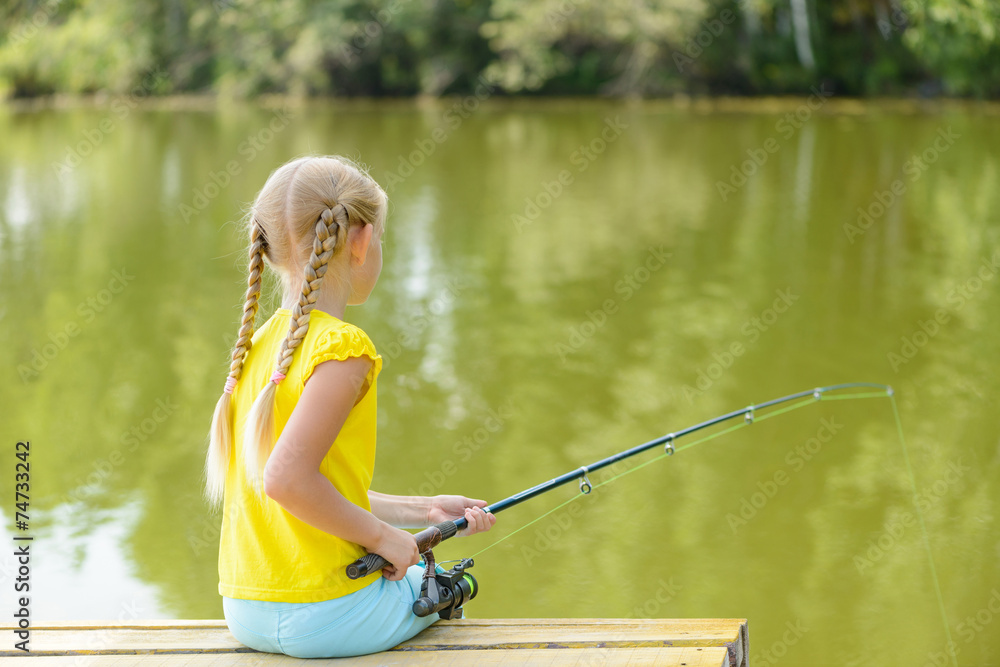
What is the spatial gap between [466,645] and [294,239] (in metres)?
0.75

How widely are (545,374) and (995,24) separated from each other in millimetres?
18206

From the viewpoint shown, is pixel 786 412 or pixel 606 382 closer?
pixel 786 412

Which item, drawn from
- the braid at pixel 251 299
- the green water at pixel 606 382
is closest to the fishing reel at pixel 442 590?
the braid at pixel 251 299

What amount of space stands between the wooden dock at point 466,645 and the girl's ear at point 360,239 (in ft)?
2.21

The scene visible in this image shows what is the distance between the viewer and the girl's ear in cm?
179

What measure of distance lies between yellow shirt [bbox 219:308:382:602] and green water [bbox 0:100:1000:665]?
154 centimetres

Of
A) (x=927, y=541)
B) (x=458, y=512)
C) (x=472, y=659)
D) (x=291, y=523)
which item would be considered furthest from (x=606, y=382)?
(x=291, y=523)

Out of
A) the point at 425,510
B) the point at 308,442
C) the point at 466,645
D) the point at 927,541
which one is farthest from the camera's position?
the point at 927,541

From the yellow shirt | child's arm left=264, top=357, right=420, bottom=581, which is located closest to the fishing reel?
the yellow shirt

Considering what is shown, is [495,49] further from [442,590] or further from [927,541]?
[442,590]

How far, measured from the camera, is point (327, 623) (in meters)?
1.78

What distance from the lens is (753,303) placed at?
678cm

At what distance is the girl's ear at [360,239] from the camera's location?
1786mm

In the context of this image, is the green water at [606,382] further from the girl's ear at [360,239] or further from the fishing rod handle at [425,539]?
the girl's ear at [360,239]
